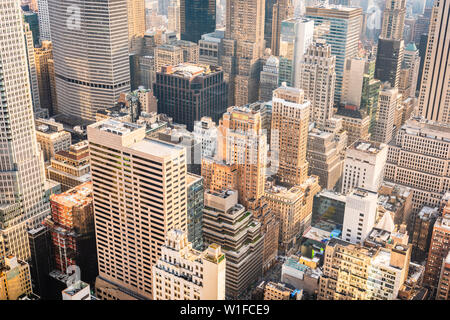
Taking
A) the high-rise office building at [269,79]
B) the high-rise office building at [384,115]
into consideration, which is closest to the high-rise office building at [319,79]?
the high-rise office building at [384,115]

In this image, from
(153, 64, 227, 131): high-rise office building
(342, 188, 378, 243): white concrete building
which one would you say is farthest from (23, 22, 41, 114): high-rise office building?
(342, 188, 378, 243): white concrete building

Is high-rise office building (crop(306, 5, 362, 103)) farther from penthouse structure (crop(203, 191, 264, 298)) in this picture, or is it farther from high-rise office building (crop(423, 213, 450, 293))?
penthouse structure (crop(203, 191, 264, 298))

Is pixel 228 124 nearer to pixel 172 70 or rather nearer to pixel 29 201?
pixel 29 201

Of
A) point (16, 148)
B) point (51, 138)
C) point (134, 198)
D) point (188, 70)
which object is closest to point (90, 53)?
point (188, 70)

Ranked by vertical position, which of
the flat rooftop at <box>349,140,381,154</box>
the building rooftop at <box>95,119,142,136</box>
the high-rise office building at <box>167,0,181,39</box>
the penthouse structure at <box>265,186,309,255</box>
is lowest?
the penthouse structure at <box>265,186,309,255</box>

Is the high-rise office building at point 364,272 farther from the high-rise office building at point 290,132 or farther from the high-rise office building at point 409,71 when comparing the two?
the high-rise office building at point 409,71

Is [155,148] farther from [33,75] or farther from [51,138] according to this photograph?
[33,75]

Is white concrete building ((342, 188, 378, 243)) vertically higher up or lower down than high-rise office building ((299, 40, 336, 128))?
lower down
